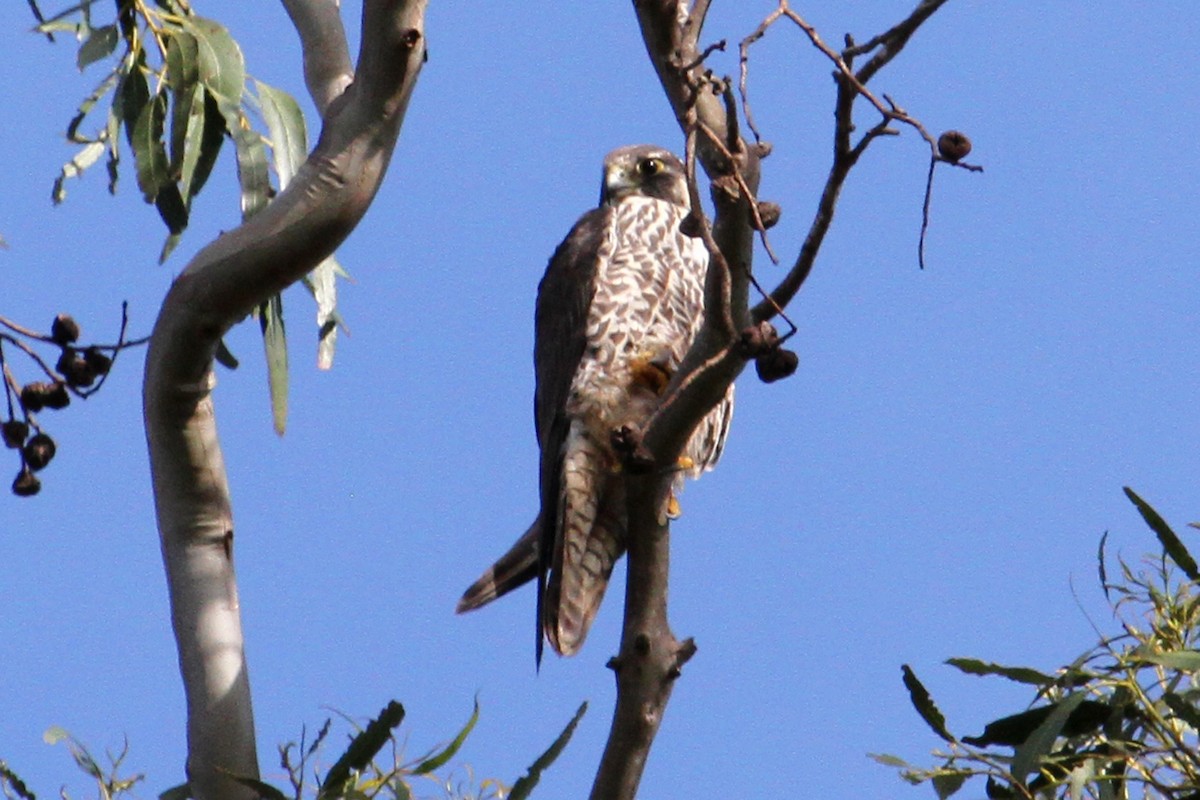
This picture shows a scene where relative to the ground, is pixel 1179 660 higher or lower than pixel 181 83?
lower

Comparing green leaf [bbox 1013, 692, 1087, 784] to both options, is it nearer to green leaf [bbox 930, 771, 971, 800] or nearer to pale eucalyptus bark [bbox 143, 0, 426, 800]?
green leaf [bbox 930, 771, 971, 800]

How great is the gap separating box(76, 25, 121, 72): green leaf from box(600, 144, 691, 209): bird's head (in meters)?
1.87

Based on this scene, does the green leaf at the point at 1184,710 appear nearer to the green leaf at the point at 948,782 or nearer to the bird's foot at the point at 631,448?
the green leaf at the point at 948,782

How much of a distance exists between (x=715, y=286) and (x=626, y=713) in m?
0.64

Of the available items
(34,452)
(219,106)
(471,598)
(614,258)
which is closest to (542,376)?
(614,258)

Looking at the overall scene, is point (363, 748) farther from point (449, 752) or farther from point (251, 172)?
point (251, 172)

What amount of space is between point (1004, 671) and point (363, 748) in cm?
92

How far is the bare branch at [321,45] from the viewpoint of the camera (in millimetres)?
2727

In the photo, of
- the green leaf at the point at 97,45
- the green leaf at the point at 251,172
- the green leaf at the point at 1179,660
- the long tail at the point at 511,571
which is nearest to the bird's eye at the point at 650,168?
the long tail at the point at 511,571

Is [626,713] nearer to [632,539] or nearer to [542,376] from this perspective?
[632,539]

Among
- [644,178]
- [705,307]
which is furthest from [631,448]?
[644,178]

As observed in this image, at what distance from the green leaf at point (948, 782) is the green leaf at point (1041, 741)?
0.28 ft

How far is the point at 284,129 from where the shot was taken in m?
3.05

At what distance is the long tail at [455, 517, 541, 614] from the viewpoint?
12.3 ft
